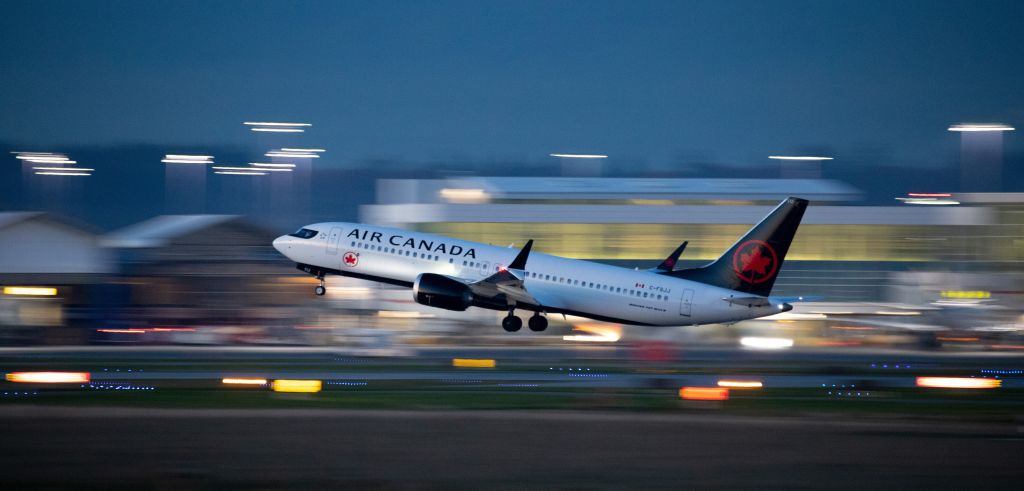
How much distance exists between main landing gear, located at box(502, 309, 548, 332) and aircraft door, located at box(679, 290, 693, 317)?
224 inches

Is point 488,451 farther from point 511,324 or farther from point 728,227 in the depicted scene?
point 728,227

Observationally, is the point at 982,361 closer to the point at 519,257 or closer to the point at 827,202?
the point at 519,257

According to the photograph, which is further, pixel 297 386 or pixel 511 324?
pixel 511 324

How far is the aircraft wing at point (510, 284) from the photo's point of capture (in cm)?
4256

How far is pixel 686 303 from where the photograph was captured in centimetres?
4309

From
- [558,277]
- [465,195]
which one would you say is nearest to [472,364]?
[558,277]

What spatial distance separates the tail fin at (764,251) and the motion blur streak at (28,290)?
1439 inches

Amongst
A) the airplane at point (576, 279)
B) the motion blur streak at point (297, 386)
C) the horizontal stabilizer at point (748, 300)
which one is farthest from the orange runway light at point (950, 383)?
the motion blur streak at point (297, 386)

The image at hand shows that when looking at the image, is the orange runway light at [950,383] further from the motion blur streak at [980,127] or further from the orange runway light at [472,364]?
the motion blur streak at [980,127]

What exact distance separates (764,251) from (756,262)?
21.5 inches

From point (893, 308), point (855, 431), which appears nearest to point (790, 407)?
point (855, 431)

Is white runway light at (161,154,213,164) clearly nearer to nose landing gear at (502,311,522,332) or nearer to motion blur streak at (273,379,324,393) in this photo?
nose landing gear at (502,311,522,332)

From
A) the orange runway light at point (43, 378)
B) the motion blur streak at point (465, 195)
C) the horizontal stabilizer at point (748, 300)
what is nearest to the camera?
the orange runway light at point (43, 378)

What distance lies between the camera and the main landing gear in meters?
44.2
